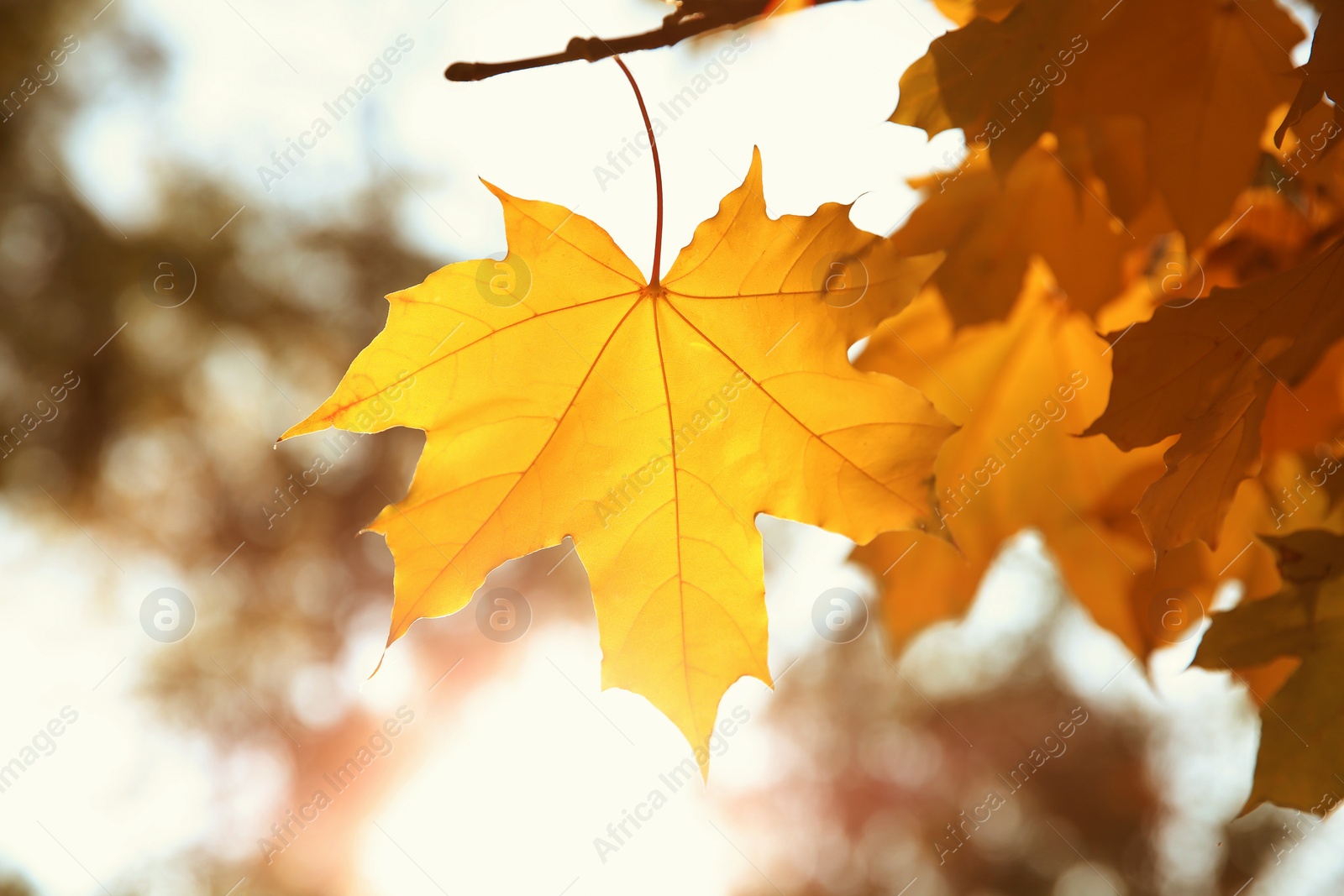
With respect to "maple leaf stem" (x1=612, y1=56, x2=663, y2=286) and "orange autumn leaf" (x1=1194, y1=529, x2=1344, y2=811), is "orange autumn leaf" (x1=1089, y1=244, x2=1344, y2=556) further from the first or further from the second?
"maple leaf stem" (x1=612, y1=56, x2=663, y2=286)

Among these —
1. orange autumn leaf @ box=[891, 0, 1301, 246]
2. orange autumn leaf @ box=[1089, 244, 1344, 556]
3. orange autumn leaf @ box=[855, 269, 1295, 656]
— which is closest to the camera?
orange autumn leaf @ box=[1089, 244, 1344, 556]

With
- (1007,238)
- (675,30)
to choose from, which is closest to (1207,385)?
(1007,238)

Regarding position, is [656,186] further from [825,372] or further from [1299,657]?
[1299,657]

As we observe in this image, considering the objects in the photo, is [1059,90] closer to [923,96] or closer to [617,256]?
Result: [923,96]

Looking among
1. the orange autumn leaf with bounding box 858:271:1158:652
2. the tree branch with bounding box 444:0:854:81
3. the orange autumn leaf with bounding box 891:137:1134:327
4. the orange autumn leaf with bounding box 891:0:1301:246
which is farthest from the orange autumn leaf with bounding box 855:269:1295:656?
the tree branch with bounding box 444:0:854:81

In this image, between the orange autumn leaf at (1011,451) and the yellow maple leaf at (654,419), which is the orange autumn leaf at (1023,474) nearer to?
the orange autumn leaf at (1011,451)

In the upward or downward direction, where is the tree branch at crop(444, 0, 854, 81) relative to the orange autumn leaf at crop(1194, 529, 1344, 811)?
upward

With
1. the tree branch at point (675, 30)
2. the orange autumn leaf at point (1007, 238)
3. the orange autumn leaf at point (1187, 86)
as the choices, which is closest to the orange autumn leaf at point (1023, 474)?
the orange autumn leaf at point (1007, 238)

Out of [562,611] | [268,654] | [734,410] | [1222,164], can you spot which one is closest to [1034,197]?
[1222,164]
